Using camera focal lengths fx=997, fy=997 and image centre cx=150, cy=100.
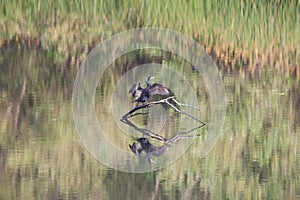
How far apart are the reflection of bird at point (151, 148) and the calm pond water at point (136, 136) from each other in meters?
0.04

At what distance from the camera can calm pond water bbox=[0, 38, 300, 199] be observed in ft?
10.2

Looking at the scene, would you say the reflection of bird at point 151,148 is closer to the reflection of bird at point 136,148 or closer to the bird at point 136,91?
the reflection of bird at point 136,148

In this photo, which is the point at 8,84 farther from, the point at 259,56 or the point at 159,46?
the point at 259,56

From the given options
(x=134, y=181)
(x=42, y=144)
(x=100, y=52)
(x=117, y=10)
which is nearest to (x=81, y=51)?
(x=100, y=52)

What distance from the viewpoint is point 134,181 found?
3166 millimetres

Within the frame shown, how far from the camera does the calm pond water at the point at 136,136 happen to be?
3.11 metres

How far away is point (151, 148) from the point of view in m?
3.49

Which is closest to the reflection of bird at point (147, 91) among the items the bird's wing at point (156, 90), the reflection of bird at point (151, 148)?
the bird's wing at point (156, 90)

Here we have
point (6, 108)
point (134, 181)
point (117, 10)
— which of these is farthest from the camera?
point (117, 10)

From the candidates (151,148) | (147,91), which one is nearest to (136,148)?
(151,148)

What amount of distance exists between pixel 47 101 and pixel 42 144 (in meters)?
0.55

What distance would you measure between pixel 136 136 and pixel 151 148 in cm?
15

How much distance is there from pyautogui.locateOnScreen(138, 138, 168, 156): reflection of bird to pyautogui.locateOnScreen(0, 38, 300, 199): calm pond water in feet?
0.12

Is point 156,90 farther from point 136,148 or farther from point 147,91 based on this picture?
point 136,148
